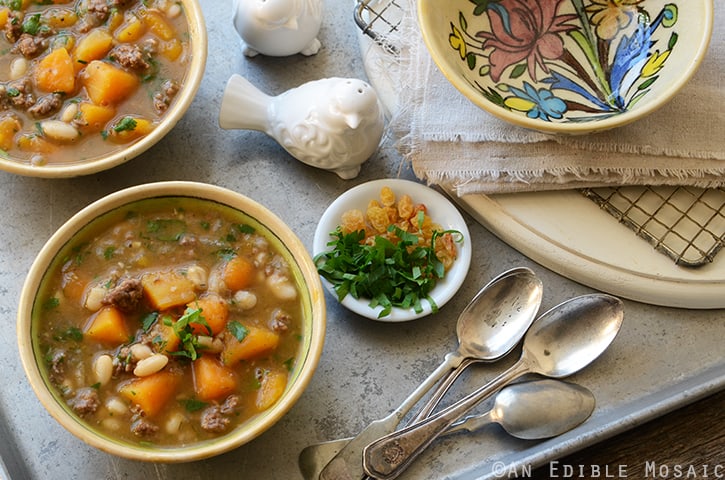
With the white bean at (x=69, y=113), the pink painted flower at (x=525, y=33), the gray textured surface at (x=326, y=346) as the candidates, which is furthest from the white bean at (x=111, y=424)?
the pink painted flower at (x=525, y=33)

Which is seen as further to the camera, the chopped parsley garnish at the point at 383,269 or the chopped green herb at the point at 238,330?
the chopped parsley garnish at the point at 383,269

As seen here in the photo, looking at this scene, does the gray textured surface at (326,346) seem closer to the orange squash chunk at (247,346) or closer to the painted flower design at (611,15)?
the orange squash chunk at (247,346)

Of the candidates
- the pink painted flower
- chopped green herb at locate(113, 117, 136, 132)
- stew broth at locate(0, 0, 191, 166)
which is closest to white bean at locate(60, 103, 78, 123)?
stew broth at locate(0, 0, 191, 166)

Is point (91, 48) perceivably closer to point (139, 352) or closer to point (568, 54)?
point (139, 352)

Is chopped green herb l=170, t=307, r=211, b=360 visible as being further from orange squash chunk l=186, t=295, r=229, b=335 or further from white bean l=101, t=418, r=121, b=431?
white bean l=101, t=418, r=121, b=431

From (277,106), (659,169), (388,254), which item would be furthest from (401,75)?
(659,169)

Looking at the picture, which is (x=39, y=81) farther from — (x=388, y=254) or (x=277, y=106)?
(x=388, y=254)

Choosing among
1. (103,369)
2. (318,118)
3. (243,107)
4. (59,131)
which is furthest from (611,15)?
(103,369)

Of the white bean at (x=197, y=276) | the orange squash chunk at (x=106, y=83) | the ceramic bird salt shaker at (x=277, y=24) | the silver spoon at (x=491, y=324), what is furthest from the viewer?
the ceramic bird salt shaker at (x=277, y=24)
